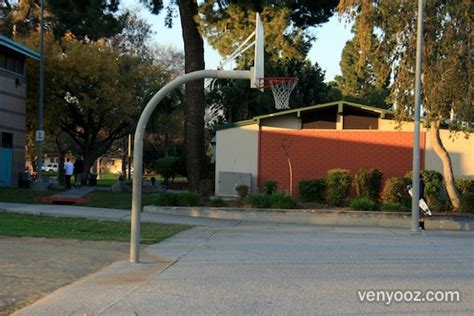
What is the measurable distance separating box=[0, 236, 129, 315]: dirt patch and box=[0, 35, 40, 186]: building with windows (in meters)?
15.8

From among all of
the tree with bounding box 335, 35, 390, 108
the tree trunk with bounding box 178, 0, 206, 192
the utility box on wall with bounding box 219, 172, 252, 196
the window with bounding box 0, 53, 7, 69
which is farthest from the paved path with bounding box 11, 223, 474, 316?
the tree with bounding box 335, 35, 390, 108

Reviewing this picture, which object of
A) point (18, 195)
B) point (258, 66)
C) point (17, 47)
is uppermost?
point (17, 47)

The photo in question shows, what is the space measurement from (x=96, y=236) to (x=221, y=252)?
3.51m

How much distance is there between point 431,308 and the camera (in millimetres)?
7059

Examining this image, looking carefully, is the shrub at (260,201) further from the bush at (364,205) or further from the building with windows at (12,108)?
the building with windows at (12,108)

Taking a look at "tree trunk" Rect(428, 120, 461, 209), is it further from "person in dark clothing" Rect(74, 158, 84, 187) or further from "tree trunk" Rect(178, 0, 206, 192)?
"person in dark clothing" Rect(74, 158, 84, 187)

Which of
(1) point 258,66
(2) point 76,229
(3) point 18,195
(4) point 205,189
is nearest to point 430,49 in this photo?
(4) point 205,189

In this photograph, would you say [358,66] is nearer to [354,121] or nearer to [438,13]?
[438,13]

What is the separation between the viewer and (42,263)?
9953mm

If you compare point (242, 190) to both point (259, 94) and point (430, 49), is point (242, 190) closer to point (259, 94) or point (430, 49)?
point (430, 49)

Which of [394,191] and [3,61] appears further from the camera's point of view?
[3,61]

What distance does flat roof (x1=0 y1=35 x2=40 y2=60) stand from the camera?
1020 inches

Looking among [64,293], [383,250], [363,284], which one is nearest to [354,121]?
[383,250]

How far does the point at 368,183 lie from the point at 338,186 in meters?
1.33
